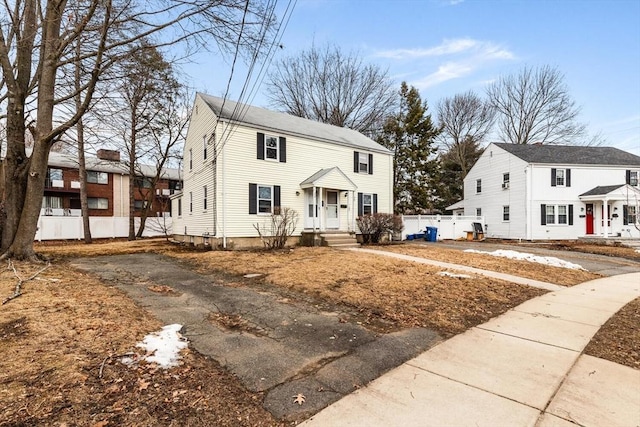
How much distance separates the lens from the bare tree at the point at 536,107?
29375mm

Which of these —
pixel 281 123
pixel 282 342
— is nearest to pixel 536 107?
pixel 281 123

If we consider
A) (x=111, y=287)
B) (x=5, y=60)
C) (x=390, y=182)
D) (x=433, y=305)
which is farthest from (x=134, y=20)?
(x=390, y=182)

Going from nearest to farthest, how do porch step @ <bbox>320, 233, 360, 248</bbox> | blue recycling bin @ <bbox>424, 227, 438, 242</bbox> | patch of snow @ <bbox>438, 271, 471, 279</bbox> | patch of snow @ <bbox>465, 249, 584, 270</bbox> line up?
patch of snow @ <bbox>438, 271, 471, 279</bbox> < patch of snow @ <bbox>465, 249, 584, 270</bbox> < porch step @ <bbox>320, 233, 360, 248</bbox> < blue recycling bin @ <bbox>424, 227, 438, 242</bbox>

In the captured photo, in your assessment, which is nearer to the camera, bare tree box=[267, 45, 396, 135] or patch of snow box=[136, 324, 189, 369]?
patch of snow box=[136, 324, 189, 369]

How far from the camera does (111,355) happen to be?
3232mm

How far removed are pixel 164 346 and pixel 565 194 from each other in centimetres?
2557

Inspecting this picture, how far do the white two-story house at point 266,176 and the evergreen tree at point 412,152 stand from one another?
28.3ft

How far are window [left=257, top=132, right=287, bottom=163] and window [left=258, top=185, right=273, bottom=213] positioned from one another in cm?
140

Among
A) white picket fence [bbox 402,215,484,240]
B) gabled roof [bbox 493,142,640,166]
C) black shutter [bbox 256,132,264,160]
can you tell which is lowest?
white picket fence [bbox 402,215,484,240]

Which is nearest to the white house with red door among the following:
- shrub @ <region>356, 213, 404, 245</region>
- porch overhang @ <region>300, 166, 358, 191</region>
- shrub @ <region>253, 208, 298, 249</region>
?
shrub @ <region>356, 213, 404, 245</region>

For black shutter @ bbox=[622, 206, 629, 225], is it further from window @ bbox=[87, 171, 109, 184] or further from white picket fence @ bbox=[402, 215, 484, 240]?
window @ bbox=[87, 171, 109, 184]

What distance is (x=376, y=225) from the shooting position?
1634 cm

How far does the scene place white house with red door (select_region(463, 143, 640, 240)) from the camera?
68.4 ft

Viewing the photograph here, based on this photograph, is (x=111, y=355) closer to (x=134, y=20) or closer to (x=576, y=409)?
(x=576, y=409)
